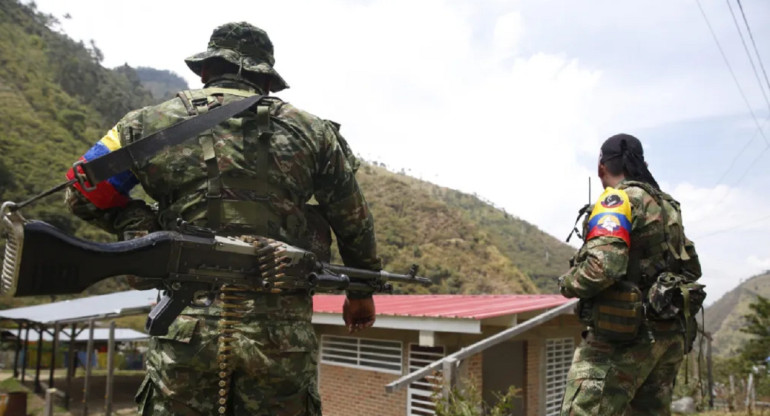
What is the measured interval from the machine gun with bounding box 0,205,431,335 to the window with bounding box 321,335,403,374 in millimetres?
8258

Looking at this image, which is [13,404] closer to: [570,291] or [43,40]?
[570,291]

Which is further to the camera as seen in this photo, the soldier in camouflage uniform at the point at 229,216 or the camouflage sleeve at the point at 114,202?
the camouflage sleeve at the point at 114,202

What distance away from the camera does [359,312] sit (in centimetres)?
274

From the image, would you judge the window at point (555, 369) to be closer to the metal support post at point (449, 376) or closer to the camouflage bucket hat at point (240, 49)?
the metal support post at point (449, 376)

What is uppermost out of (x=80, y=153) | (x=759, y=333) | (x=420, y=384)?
(x=80, y=153)

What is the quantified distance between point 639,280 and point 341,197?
76.6 inches

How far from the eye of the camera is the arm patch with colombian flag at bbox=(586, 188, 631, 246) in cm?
312

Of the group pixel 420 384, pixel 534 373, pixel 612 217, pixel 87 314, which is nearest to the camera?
pixel 612 217

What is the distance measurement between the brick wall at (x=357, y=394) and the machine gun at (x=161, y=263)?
8.40 m

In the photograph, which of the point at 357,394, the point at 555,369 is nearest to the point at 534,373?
the point at 555,369

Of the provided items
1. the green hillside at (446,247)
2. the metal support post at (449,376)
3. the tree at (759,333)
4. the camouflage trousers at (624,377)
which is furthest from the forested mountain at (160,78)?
the camouflage trousers at (624,377)

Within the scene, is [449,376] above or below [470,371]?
above

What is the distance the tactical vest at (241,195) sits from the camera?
6.52 feet

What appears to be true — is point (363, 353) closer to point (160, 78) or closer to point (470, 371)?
point (470, 371)
